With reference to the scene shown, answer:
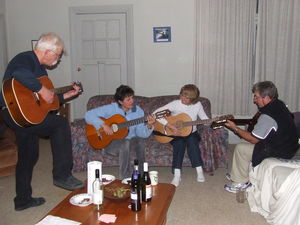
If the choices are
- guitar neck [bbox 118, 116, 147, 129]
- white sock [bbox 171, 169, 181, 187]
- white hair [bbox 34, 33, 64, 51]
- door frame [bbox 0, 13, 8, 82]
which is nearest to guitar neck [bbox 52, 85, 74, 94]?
white hair [bbox 34, 33, 64, 51]

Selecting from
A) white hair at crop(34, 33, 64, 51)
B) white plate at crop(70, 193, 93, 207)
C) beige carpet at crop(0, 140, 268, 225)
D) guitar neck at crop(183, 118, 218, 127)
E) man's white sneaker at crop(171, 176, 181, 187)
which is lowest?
beige carpet at crop(0, 140, 268, 225)

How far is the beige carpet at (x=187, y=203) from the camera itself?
2.82 metres

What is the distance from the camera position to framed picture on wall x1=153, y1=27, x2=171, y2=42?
18.1ft

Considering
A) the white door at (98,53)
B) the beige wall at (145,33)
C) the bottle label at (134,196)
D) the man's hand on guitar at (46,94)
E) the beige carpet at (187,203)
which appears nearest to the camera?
the bottle label at (134,196)

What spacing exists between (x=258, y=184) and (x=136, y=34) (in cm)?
348

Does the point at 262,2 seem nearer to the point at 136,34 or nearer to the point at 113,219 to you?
the point at 136,34

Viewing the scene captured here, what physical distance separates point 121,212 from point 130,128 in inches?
59.6

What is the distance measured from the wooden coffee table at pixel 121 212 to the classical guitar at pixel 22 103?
2.37 ft

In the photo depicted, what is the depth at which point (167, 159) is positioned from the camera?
380 centimetres

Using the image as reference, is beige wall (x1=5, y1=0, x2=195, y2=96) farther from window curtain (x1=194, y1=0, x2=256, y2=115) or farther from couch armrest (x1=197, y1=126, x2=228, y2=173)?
couch armrest (x1=197, y1=126, x2=228, y2=173)

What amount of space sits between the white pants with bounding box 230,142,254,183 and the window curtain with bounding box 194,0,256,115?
2.14 metres

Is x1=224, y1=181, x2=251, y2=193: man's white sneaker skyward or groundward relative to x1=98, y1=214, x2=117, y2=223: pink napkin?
groundward

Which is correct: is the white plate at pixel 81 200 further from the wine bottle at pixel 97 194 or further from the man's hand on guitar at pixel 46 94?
the man's hand on guitar at pixel 46 94

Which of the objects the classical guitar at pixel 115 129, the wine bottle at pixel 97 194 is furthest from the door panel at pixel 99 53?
the wine bottle at pixel 97 194
